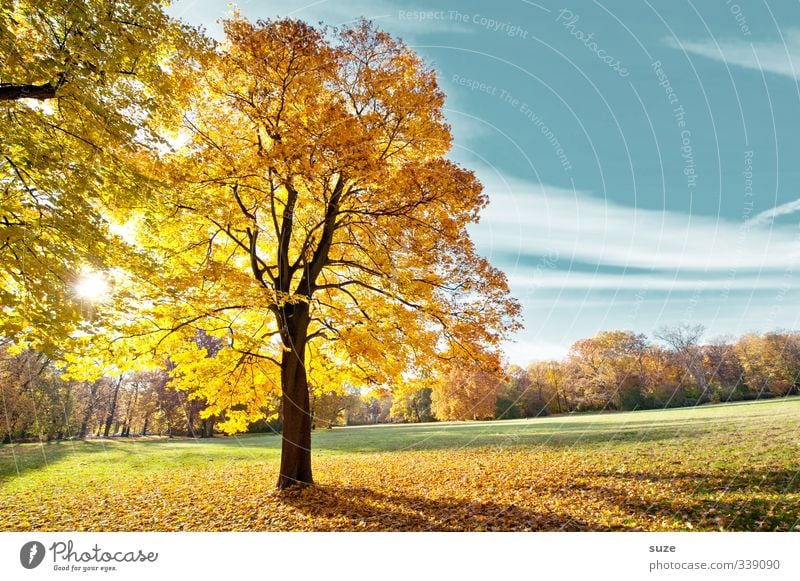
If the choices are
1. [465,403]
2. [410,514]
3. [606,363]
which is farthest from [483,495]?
[465,403]

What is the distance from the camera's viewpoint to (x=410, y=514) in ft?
22.1

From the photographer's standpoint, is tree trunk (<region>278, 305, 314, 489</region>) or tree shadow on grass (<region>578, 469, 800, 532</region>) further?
tree trunk (<region>278, 305, 314, 489</region>)

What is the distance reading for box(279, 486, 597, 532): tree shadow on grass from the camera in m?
5.76

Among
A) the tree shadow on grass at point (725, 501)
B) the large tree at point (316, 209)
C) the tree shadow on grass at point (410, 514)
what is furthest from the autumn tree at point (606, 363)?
the tree shadow on grass at point (410, 514)

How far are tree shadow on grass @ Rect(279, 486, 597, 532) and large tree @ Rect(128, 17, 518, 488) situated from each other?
4.45 ft

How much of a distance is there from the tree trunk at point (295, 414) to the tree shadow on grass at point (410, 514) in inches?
19.8

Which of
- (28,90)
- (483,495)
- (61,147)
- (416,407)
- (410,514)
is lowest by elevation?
(410,514)

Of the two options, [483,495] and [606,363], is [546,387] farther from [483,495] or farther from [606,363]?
[483,495]

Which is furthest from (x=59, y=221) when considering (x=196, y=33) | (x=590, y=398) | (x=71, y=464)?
(x=590, y=398)

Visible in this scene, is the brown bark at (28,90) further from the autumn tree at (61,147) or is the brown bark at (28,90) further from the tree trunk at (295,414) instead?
the tree trunk at (295,414)

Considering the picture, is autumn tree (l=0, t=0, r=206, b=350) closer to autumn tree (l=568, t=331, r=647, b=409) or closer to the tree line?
the tree line

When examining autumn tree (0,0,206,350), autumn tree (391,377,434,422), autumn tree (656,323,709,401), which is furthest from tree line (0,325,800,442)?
autumn tree (391,377,434,422)

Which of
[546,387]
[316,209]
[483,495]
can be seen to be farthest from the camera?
[546,387]

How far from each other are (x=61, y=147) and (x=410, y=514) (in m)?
8.63
